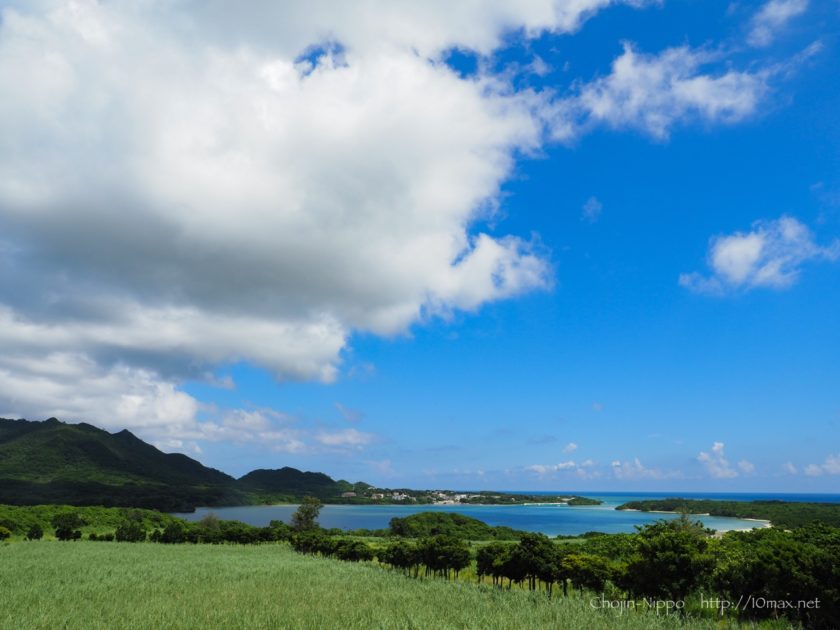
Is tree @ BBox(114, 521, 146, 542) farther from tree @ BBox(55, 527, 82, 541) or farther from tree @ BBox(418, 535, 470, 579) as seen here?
tree @ BBox(418, 535, 470, 579)

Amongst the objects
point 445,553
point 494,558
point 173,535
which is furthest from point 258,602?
point 173,535

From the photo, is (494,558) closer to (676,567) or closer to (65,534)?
(676,567)

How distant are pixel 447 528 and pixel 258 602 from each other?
372 feet

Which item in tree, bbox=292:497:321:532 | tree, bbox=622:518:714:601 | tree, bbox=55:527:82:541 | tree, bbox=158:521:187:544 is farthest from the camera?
tree, bbox=292:497:321:532

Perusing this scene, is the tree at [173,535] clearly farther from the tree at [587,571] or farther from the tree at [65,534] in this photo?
the tree at [587,571]

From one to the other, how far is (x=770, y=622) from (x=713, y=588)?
17.6 ft

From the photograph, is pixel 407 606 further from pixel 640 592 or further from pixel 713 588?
pixel 713 588

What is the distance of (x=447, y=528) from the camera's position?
426 feet

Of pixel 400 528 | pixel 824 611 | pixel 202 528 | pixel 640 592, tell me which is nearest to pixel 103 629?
pixel 640 592

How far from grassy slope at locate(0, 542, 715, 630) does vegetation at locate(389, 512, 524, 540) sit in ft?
219

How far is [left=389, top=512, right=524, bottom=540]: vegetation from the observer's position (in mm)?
113250

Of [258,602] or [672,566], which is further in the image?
[672,566]

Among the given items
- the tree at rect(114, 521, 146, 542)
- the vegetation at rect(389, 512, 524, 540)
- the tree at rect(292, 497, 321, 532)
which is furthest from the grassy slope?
the vegetation at rect(389, 512, 524, 540)

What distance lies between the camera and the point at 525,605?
83.4ft
